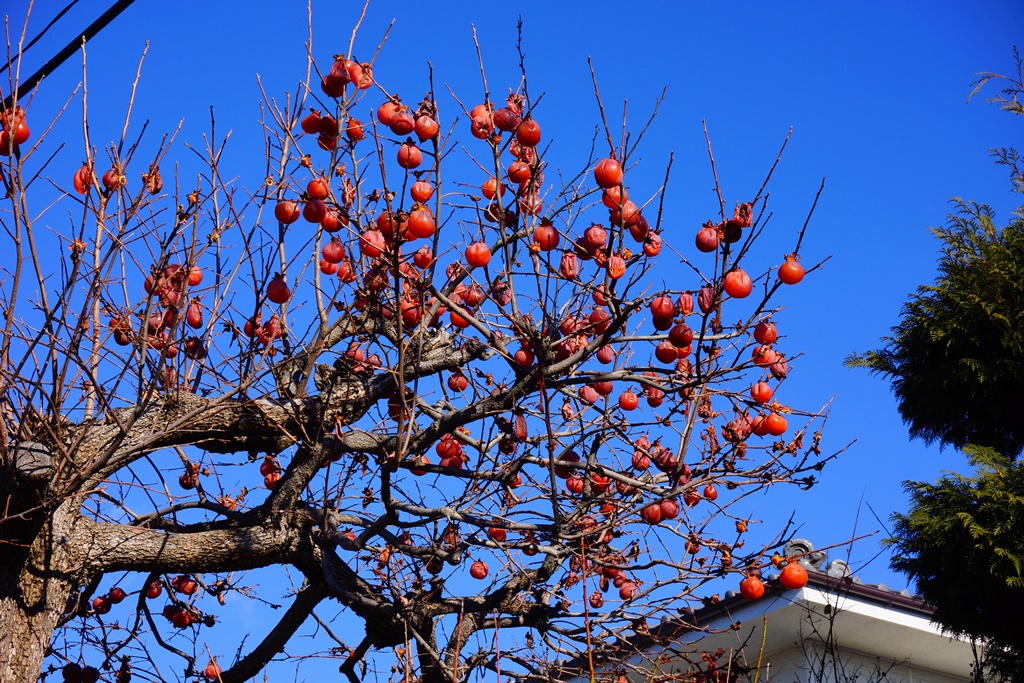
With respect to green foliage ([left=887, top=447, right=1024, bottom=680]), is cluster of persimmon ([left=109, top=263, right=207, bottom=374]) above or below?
above

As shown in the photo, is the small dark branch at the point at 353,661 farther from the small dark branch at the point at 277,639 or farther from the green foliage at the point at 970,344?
the green foliage at the point at 970,344

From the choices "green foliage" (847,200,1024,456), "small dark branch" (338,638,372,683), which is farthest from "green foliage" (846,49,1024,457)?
"small dark branch" (338,638,372,683)

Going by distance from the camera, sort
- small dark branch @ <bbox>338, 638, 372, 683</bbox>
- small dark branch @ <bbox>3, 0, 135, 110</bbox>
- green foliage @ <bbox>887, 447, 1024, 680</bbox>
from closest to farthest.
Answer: small dark branch @ <bbox>3, 0, 135, 110</bbox>
small dark branch @ <bbox>338, 638, 372, 683</bbox>
green foliage @ <bbox>887, 447, 1024, 680</bbox>

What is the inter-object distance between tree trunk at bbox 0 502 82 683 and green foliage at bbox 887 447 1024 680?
4785 millimetres

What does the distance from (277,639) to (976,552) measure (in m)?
4.08

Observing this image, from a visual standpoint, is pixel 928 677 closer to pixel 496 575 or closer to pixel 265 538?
Answer: pixel 496 575

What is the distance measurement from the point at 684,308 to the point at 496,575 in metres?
1.95

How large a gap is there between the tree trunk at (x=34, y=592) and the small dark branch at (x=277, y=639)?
1.15m

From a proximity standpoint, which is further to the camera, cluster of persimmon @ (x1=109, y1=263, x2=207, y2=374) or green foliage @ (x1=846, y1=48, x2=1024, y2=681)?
green foliage @ (x1=846, y1=48, x2=1024, y2=681)

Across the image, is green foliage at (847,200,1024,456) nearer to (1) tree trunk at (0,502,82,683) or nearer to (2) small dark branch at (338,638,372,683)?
(2) small dark branch at (338,638,372,683)

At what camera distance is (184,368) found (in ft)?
16.3

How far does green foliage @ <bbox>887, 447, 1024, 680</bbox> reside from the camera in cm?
537

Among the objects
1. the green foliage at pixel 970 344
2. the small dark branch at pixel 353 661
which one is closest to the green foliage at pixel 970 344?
the green foliage at pixel 970 344

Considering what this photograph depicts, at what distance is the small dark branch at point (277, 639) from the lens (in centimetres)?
507
